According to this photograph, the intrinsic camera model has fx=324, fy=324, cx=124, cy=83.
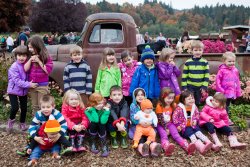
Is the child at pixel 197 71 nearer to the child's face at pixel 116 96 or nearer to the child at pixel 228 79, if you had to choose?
the child at pixel 228 79

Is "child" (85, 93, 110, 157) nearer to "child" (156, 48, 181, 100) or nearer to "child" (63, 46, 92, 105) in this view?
"child" (63, 46, 92, 105)

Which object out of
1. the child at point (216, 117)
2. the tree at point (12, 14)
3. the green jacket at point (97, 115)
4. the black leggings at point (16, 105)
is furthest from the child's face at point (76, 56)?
the tree at point (12, 14)

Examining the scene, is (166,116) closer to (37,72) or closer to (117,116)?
(117,116)

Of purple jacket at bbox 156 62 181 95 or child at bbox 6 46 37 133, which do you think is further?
purple jacket at bbox 156 62 181 95

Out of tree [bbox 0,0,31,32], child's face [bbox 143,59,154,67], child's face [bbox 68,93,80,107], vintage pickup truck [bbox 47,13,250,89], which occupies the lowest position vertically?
child's face [bbox 68,93,80,107]

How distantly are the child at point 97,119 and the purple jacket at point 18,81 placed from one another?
113cm

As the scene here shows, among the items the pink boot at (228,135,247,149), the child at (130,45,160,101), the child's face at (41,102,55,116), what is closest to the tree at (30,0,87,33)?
the child at (130,45,160,101)

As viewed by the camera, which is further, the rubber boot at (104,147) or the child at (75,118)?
the child at (75,118)

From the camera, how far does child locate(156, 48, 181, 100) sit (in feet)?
17.4

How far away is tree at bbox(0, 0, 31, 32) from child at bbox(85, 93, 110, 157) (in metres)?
27.1

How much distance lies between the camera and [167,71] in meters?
5.30

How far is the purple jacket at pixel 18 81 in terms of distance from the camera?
5.14 m

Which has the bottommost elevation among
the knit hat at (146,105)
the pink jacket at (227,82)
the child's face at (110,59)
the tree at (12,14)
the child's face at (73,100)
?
the knit hat at (146,105)

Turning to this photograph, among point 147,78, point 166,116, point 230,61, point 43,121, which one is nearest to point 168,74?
point 147,78
